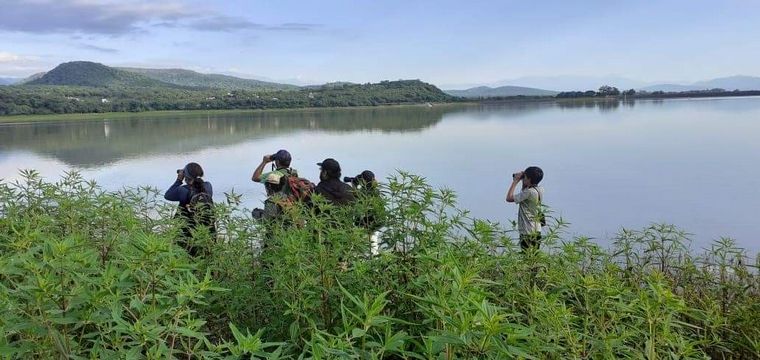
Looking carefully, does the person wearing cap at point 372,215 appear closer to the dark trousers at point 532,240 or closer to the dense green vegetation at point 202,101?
the dark trousers at point 532,240

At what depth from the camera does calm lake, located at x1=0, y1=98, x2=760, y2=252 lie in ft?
38.6

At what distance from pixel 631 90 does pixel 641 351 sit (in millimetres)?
108074

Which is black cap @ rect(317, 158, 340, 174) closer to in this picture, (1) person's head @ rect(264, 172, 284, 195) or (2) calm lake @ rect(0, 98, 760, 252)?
(1) person's head @ rect(264, 172, 284, 195)

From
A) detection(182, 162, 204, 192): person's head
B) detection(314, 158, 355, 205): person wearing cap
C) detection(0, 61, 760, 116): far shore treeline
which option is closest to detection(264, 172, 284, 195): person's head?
detection(314, 158, 355, 205): person wearing cap

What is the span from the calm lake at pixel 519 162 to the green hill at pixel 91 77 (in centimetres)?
14294

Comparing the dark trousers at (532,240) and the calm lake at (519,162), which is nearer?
the dark trousers at (532,240)

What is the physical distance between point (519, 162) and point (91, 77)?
181m

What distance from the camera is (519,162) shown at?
1938 centimetres

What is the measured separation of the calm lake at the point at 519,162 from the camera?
1177cm

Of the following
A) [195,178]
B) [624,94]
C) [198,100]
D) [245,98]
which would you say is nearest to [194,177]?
[195,178]

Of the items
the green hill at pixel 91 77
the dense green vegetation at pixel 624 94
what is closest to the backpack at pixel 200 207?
the dense green vegetation at pixel 624 94

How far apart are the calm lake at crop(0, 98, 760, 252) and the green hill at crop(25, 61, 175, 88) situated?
469ft

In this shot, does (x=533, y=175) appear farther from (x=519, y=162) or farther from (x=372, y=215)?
(x=519, y=162)

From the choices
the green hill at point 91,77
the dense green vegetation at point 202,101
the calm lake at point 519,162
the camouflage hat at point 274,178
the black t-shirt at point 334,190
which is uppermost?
the green hill at point 91,77
